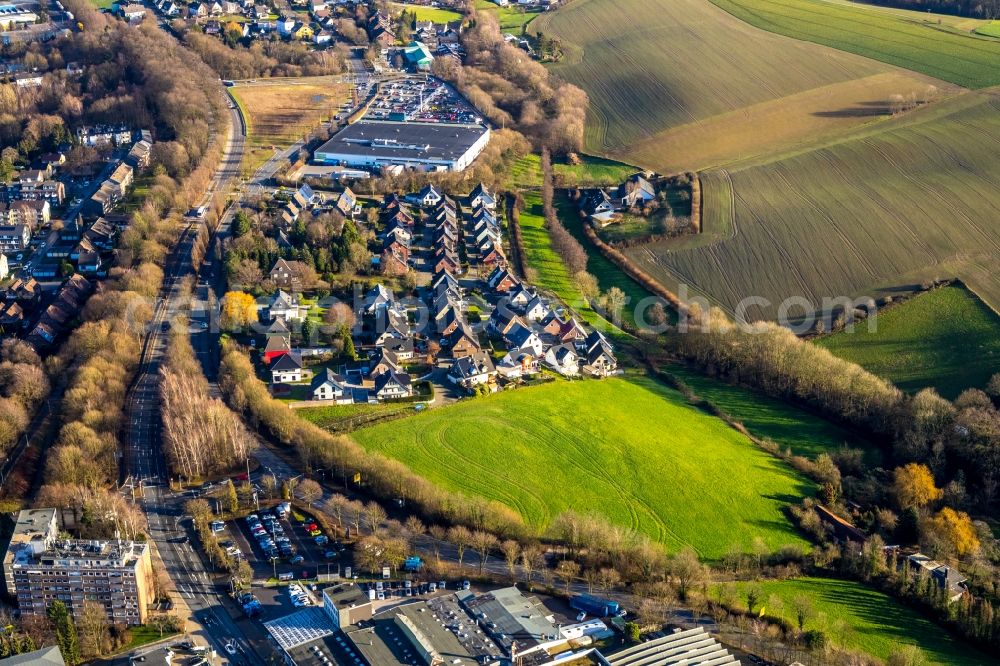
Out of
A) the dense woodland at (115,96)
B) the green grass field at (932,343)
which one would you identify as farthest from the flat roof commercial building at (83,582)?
the dense woodland at (115,96)

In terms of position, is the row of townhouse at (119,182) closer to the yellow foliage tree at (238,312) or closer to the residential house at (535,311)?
the yellow foliage tree at (238,312)

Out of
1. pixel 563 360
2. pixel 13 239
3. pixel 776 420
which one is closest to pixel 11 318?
pixel 13 239

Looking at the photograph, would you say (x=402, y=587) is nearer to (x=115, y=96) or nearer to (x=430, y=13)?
(x=115, y=96)

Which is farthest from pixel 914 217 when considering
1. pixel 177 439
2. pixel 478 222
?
pixel 177 439

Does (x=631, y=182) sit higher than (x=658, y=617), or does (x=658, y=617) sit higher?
(x=631, y=182)

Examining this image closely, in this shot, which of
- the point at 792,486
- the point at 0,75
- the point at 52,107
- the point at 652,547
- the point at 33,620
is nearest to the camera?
the point at 33,620

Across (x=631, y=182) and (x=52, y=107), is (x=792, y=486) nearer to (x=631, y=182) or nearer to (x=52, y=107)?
(x=631, y=182)

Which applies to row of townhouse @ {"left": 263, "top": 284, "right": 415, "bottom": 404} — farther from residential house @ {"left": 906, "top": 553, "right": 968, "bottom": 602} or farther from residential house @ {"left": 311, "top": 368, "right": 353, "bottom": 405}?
residential house @ {"left": 906, "top": 553, "right": 968, "bottom": 602}
